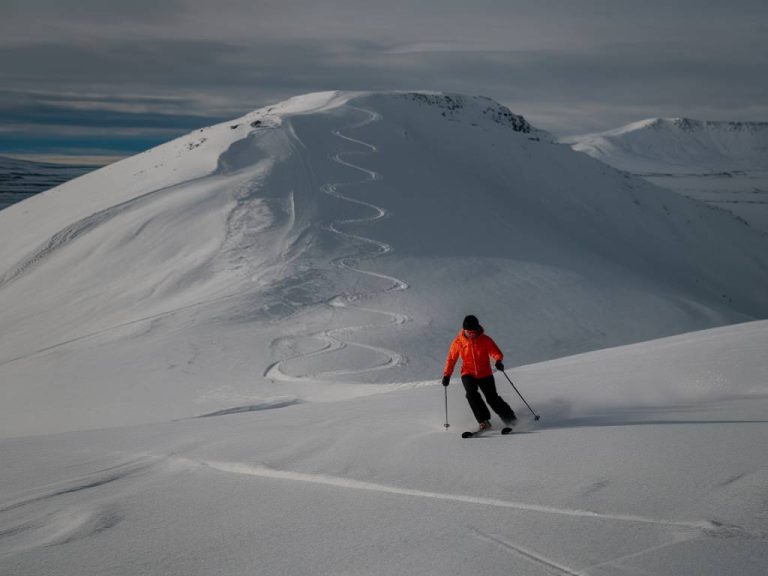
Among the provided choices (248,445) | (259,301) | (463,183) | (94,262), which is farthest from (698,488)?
(463,183)

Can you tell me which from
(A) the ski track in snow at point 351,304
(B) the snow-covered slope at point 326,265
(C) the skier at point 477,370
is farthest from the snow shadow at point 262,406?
(C) the skier at point 477,370

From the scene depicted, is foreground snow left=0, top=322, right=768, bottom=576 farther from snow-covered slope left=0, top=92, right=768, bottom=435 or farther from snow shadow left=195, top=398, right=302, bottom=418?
snow-covered slope left=0, top=92, right=768, bottom=435

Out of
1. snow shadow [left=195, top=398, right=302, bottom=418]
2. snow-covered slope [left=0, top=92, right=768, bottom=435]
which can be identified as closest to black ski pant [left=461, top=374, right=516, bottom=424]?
snow shadow [left=195, top=398, right=302, bottom=418]

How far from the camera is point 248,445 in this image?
8.77 m

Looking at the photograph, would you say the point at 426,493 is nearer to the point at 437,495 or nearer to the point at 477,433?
Result: the point at 437,495

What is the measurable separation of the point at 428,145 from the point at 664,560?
4357cm

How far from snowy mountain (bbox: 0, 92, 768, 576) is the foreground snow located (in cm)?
4

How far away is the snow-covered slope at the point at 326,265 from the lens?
20.3 m

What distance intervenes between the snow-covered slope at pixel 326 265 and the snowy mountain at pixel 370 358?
0.56 feet

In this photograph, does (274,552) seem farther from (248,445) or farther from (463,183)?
(463,183)

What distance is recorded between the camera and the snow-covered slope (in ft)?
66.7

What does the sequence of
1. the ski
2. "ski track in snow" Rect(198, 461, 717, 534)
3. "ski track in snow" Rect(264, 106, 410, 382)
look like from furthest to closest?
"ski track in snow" Rect(264, 106, 410, 382), the ski, "ski track in snow" Rect(198, 461, 717, 534)

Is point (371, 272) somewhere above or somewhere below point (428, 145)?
below

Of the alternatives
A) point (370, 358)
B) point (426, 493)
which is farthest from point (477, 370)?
point (370, 358)
